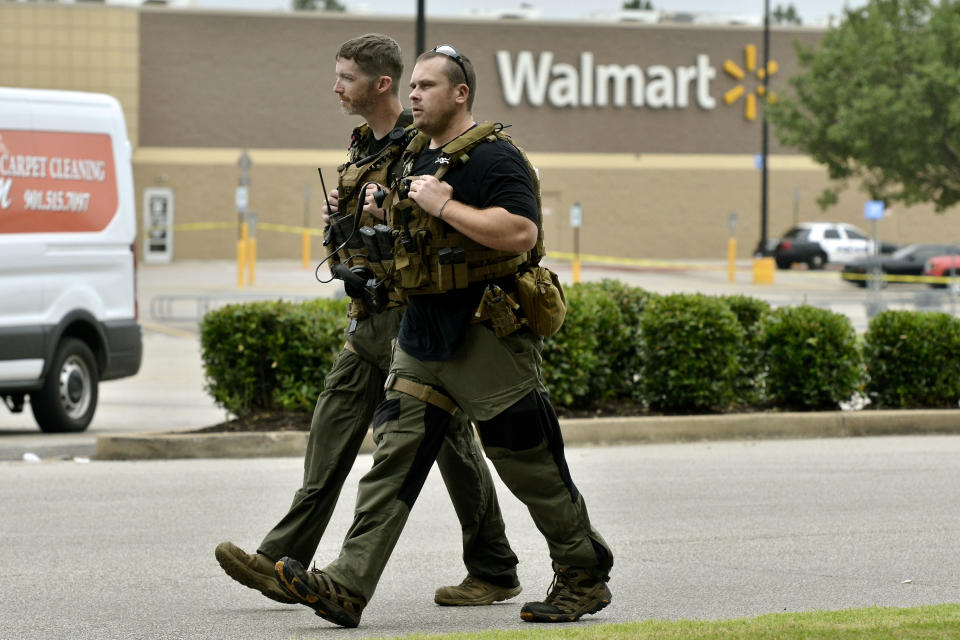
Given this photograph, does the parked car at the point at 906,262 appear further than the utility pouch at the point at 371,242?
Yes

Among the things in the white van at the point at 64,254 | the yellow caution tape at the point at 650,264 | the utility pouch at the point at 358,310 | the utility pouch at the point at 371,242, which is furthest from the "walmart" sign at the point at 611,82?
the utility pouch at the point at 371,242

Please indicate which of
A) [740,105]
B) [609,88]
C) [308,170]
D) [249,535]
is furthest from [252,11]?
[249,535]

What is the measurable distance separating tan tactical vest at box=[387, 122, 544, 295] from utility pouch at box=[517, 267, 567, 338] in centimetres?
7

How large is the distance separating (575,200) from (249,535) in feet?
166

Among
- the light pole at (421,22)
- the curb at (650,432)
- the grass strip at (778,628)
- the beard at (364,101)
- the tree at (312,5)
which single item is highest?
the tree at (312,5)

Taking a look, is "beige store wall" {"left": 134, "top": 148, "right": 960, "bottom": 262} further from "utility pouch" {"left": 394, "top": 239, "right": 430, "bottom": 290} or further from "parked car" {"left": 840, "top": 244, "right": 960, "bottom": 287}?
"utility pouch" {"left": 394, "top": 239, "right": 430, "bottom": 290}

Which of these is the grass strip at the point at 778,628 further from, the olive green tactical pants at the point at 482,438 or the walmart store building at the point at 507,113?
the walmart store building at the point at 507,113

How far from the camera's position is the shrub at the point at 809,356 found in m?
11.3

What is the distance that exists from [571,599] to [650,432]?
543 centimetres

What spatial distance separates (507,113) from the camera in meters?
57.1

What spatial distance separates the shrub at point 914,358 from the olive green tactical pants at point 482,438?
22.4ft

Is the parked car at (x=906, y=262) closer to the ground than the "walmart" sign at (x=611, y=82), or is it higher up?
closer to the ground

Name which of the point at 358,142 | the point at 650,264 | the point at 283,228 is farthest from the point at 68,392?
the point at 283,228

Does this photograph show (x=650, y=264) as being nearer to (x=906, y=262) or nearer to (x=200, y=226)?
(x=906, y=262)
